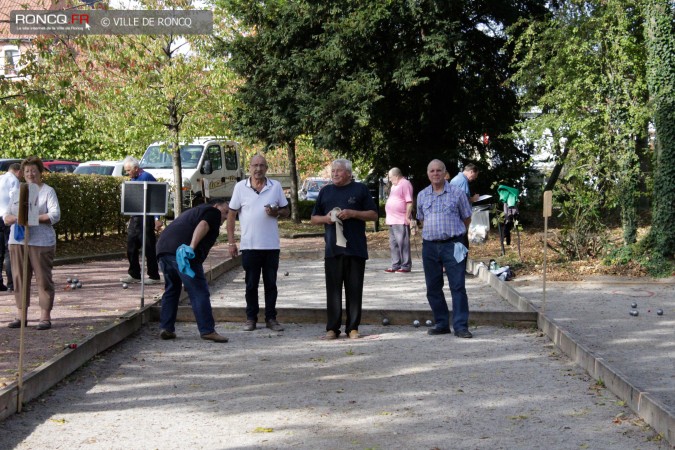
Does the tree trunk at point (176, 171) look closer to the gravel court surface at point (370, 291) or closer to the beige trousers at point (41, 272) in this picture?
the gravel court surface at point (370, 291)

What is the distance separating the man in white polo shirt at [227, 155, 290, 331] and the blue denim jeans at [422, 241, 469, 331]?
1.67 m

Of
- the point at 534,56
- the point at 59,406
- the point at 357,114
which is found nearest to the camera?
the point at 59,406

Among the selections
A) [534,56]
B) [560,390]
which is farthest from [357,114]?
[560,390]

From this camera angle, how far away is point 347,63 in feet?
84.2

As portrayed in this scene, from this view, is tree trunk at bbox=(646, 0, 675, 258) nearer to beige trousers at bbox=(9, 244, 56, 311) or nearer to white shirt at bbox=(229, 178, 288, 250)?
white shirt at bbox=(229, 178, 288, 250)

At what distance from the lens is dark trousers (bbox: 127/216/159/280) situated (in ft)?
46.9

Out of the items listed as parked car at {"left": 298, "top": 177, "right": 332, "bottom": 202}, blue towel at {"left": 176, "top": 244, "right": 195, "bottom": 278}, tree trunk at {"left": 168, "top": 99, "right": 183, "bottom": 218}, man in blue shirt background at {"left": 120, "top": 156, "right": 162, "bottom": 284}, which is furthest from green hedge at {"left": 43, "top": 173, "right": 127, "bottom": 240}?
parked car at {"left": 298, "top": 177, "right": 332, "bottom": 202}

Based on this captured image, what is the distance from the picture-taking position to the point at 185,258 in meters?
9.78

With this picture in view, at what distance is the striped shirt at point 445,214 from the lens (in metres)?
10.4

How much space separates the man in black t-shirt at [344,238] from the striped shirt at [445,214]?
0.73 m

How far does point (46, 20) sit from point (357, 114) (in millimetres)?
12466

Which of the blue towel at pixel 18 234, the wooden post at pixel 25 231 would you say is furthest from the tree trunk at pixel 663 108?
the wooden post at pixel 25 231

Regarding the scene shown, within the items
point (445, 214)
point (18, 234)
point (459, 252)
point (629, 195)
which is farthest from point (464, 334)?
point (629, 195)

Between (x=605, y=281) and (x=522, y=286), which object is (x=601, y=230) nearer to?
(x=605, y=281)
